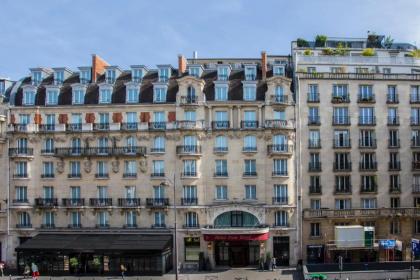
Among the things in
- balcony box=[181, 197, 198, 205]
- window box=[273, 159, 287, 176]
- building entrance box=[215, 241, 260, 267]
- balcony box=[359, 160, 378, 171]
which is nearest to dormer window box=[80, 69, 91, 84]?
balcony box=[181, 197, 198, 205]

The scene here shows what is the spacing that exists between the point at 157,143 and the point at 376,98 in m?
23.5

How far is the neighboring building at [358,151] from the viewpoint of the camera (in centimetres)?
5534

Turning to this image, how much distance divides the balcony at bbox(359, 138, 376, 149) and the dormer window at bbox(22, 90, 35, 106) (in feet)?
116

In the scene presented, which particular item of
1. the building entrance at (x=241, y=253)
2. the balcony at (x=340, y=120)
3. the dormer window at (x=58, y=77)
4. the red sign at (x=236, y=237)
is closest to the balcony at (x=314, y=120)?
the balcony at (x=340, y=120)

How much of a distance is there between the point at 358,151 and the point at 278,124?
8961 millimetres

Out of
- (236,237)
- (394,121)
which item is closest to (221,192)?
(236,237)

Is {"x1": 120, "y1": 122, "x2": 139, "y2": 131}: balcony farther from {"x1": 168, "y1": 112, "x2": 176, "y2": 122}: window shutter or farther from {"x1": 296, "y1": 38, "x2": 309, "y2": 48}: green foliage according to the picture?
{"x1": 296, "y1": 38, "x2": 309, "y2": 48}: green foliage

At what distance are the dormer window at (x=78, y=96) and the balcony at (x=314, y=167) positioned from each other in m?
25.3

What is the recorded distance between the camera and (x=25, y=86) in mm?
58125

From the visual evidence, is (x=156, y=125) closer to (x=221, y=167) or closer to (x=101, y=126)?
(x=101, y=126)

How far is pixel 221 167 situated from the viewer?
55375 millimetres

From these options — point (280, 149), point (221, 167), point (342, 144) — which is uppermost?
point (342, 144)

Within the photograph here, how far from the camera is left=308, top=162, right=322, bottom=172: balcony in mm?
55438

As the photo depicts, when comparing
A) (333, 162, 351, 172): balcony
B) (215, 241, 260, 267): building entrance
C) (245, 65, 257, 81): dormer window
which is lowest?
(215, 241, 260, 267): building entrance
